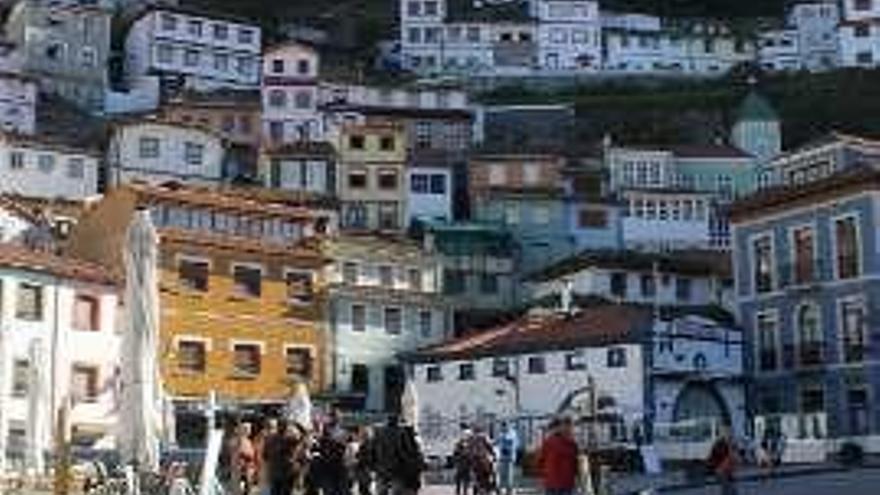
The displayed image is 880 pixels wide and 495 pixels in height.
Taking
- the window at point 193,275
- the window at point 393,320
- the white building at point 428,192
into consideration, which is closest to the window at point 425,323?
the window at point 393,320

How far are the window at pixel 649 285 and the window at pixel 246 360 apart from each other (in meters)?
18.3

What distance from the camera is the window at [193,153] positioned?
8975cm

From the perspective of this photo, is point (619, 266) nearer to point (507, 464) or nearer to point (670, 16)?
point (507, 464)

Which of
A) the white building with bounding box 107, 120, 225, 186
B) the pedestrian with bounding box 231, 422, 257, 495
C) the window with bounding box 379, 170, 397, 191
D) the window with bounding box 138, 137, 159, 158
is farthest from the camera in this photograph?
the window with bounding box 379, 170, 397, 191

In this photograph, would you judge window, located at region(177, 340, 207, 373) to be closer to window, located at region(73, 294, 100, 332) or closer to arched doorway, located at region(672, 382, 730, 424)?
window, located at region(73, 294, 100, 332)

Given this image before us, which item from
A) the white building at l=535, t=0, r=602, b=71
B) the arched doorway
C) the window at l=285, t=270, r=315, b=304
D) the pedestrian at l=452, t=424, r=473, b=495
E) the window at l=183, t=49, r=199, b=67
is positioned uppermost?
the white building at l=535, t=0, r=602, b=71

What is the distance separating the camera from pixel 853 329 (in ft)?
183

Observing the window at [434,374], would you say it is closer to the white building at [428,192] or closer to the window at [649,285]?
the window at [649,285]

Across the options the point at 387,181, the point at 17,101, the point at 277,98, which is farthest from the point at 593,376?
the point at 277,98

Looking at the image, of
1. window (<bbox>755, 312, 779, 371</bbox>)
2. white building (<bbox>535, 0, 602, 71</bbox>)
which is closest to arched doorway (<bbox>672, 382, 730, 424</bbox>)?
window (<bbox>755, 312, 779, 371</bbox>)

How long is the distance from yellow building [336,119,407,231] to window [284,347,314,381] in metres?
20.6

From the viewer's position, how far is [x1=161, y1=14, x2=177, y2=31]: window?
111 metres

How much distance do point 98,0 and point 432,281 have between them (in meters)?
56.4

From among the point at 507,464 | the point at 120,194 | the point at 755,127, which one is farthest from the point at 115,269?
the point at 755,127
